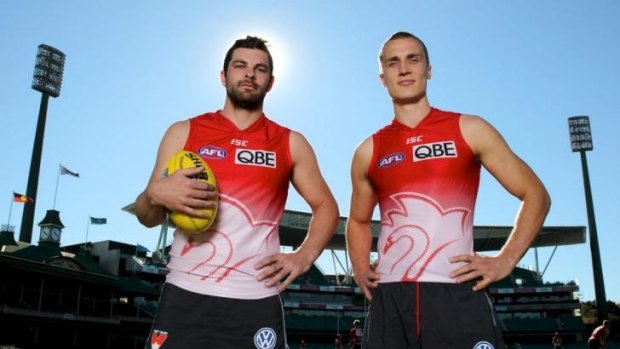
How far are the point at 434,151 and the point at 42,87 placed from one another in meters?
66.9

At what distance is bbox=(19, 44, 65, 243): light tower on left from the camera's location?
58719 mm

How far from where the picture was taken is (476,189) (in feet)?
12.8

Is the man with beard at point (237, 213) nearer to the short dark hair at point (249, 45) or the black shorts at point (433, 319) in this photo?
the short dark hair at point (249, 45)

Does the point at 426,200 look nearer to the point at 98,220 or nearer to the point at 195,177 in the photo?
the point at 195,177

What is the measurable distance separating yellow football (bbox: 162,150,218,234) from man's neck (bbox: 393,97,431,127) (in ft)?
5.01

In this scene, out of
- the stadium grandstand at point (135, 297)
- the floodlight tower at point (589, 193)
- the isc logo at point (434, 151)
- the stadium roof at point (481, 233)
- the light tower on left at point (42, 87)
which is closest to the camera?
the isc logo at point (434, 151)

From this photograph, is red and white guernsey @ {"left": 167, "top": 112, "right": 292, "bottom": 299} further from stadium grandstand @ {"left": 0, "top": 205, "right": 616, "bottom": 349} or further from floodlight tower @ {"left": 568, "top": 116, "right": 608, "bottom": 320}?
floodlight tower @ {"left": 568, "top": 116, "right": 608, "bottom": 320}

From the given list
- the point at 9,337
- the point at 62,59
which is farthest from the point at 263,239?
the point at 62,59

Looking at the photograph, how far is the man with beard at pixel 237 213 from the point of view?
3488 millimetres

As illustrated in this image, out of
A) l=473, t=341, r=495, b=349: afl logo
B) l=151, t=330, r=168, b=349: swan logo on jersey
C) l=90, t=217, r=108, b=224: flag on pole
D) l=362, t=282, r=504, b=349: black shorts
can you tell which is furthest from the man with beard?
l=90, t=217, r=108, b=224: flag on pole

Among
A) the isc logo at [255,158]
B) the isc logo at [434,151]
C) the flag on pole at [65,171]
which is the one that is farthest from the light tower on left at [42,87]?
the isc logo at [434,151]

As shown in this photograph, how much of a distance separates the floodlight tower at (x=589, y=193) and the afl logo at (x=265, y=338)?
58.5 m

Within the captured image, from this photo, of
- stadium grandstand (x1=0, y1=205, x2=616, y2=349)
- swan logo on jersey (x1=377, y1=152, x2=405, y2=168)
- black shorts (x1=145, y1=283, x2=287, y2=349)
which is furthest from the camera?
stadium grandstand (x1=0, y1=205, x2=616, y2=349)

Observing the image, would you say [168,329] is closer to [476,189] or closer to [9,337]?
[476,189]
